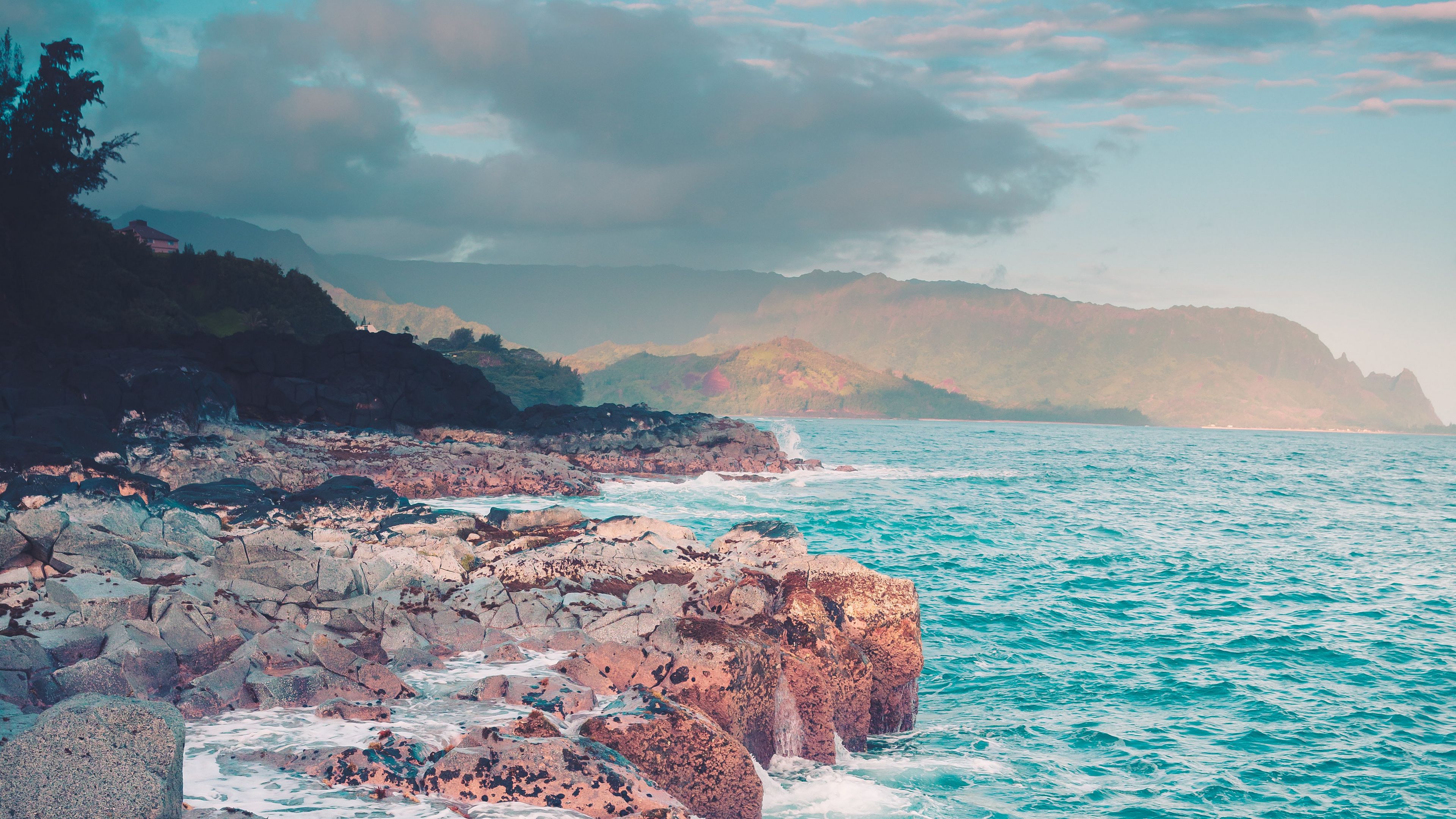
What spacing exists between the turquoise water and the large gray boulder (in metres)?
5.97

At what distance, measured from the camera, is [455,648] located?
11.2 metres

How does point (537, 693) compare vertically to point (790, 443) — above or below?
above

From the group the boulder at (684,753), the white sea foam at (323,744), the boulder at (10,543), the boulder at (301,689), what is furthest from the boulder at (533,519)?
the boulder at (684,753)

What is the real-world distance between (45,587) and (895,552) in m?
20.9

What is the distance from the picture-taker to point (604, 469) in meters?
48.9

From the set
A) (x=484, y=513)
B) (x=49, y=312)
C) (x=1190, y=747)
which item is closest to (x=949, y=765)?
(x=1190, y=747)

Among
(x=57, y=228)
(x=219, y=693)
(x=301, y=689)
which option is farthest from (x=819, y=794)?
(x=57, y=228)

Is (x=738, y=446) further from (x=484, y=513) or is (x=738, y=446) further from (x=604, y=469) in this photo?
(x=484, y=513)

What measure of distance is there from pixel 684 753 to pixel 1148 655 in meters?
11.8

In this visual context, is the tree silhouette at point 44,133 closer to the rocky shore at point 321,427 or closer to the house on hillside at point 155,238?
the rocky shore at point 321,427

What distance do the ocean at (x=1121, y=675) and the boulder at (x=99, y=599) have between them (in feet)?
9.44

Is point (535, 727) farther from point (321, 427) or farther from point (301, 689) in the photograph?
point (321, 427)

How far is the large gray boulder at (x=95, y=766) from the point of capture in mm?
4992

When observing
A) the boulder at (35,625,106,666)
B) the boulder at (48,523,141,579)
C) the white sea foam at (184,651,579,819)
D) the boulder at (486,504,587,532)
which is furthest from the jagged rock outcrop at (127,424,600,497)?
the white sea foam at (184,651,579,819)
